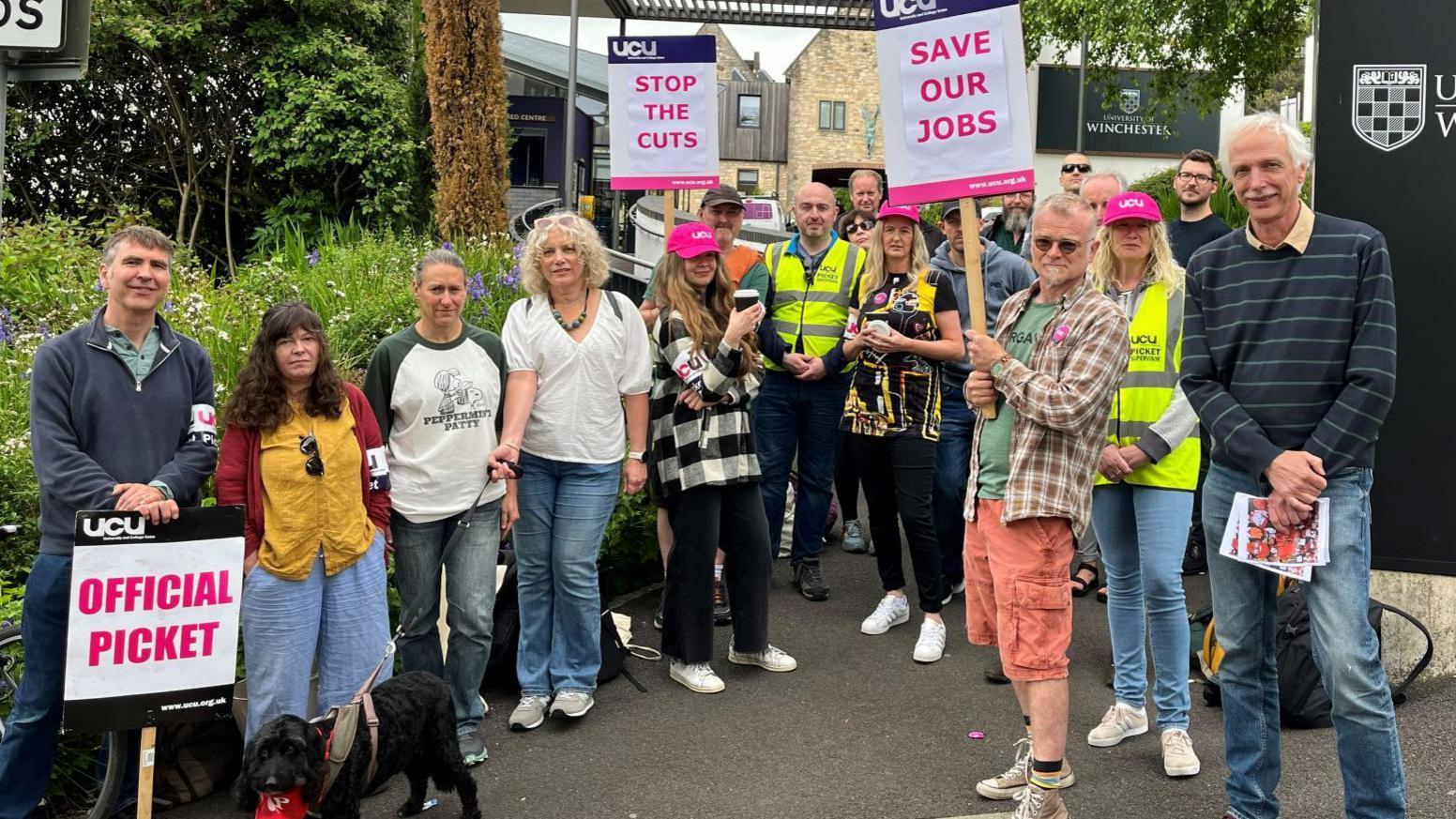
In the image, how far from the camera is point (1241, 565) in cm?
402

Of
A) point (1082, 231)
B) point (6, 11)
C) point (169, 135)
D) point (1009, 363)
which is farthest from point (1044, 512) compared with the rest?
point (169, 135)

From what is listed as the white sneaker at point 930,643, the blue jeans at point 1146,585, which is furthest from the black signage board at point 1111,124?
the blue jeans at point 1146,585

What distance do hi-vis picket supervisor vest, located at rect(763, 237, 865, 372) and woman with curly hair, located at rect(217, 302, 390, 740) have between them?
9.55 ft

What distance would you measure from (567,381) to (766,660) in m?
1.76

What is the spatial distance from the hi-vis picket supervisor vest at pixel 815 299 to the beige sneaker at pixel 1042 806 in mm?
3021

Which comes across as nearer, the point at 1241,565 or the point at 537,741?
the point at 1241,565

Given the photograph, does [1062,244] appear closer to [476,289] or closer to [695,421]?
[695,421]

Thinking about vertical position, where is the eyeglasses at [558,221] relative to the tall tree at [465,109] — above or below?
below

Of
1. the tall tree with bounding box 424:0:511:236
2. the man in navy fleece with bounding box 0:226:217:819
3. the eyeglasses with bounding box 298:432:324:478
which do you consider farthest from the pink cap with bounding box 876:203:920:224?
the tall tree with bounding box 424:0:511:236

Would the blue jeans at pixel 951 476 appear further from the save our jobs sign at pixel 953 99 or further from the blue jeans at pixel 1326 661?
the blue jeans at pixel 1326 661

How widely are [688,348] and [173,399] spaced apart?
2.21 meters

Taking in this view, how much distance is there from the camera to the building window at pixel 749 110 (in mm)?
64000

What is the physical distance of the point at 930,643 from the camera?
6219 millimetres

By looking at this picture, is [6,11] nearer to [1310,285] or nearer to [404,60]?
[1310,285]
